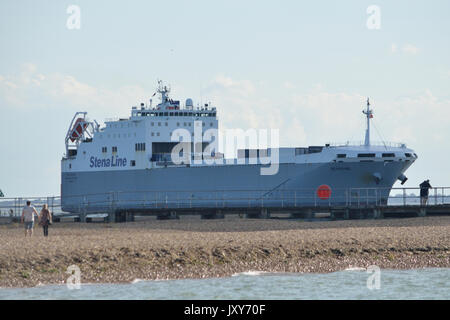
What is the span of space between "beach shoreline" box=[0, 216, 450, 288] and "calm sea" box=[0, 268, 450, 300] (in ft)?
2.25

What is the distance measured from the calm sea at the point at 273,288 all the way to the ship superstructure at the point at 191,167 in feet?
59.5

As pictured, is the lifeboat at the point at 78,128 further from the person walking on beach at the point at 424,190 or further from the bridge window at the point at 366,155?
the person walking on beach at the point at 424,190

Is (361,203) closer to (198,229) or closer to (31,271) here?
(198,229)

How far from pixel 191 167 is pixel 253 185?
162 inches

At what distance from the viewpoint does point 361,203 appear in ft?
A: 135

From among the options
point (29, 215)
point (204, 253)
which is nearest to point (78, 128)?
point (29, 215)

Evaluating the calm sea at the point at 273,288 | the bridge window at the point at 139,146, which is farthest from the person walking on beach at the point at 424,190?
the bridge window at the point at 139,146

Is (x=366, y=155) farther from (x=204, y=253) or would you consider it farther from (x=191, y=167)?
(x=204, y=253)

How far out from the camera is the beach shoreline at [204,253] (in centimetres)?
2103

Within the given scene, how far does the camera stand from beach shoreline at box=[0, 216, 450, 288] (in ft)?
69.0

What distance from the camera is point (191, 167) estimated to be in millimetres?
47500

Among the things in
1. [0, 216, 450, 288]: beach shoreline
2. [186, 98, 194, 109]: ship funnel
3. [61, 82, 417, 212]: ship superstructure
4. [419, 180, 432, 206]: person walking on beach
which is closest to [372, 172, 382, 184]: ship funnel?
[61, 82, 417, 212]: ship superstructure

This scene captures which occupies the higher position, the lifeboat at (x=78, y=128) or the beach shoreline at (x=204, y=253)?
the lifeboat at (x=78, y=128)

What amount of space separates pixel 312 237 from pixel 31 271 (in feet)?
31.4
